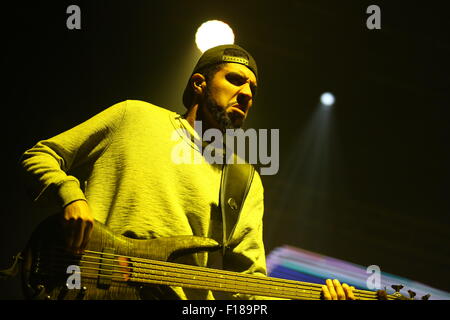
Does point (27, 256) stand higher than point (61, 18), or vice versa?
point (61, 18)

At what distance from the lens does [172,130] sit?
2434 mm

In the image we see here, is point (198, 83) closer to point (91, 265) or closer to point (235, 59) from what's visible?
point (235, 59)

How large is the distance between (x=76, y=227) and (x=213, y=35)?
7.28 ft

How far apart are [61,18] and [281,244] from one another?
2.43 m

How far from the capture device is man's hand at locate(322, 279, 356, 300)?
7.32 ft

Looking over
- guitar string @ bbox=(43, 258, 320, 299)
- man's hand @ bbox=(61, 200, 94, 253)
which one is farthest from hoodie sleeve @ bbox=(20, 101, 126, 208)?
guitar string @ bbox=(43, 258, 320, 299)

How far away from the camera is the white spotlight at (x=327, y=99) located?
14.1 feet

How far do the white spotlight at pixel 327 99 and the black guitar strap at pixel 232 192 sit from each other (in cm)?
186

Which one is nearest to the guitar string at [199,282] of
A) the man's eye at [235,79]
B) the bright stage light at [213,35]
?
the man's eye at [235,79]

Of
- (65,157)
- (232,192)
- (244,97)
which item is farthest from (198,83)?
(65,157)

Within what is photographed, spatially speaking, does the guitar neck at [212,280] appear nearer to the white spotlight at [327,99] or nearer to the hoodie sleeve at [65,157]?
the hoodie sleeve at [65,157]
